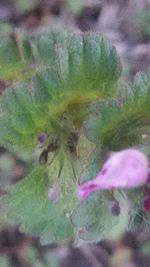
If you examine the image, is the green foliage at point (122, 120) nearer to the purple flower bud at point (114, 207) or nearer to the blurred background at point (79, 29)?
the purple flower bud at point (114, 207)

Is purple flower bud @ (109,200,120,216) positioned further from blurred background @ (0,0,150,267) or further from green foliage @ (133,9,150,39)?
green foliage @ (133,9,150,39)

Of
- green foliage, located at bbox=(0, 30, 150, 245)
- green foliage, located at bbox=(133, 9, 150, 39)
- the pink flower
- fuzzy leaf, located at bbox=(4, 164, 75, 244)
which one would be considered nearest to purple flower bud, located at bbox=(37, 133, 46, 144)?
green foliage, located at bbox=(0, 30, 150, 245)

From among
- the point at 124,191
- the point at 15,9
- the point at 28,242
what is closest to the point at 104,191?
the point at 124,191

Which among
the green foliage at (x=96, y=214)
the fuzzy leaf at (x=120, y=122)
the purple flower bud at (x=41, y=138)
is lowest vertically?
the green foliage at (x=96, y=214)

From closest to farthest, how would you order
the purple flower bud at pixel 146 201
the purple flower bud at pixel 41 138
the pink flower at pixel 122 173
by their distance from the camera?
the pink flower at pixel 122 173 → the purple flower bud at pixel 146 201 → the purple flower bud at pixel 41 138

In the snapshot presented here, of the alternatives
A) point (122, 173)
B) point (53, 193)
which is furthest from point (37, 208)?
point (122, 173)

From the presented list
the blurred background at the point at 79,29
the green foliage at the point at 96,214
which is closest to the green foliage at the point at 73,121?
the green foliage at the point at 96,214

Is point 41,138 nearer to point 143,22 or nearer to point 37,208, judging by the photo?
point 37,208
